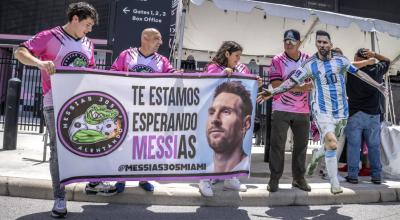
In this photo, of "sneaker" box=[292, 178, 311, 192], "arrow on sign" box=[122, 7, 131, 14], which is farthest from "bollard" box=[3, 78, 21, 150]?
"sneaker" box=[292, 178, 311, 192]

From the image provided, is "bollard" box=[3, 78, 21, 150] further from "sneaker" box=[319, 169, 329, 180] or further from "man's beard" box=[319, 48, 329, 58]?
"man's beard" box=[319, 48, 329, 58]

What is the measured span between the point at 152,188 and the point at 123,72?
137cm

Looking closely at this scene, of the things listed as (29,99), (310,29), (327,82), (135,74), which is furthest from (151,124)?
(29,99)

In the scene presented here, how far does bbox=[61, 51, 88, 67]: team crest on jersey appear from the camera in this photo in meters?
3.92

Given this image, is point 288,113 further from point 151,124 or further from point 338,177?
point 151,124

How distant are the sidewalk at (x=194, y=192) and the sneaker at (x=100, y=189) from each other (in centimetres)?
5

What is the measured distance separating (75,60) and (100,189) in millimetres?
1447

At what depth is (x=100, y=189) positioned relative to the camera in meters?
4.53

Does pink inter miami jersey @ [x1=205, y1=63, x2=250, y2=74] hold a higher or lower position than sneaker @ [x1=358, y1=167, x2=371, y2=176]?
higher

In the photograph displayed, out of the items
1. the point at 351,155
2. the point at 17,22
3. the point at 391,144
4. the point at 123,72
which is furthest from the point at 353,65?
the point at 17,22

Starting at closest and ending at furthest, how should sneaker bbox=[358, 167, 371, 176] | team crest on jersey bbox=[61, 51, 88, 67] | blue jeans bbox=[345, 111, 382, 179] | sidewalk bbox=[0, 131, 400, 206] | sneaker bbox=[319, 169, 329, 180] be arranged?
1. team crest on jersey bbox=[61, 51, 88, 67]
2. sidewalk bbox=[0, 131, 400, 206]
3. blue jeans bbox=[345, 111, 382, 179]
4. sneaker bbox=[319, 169, 329, 180]
5. sneaker bbox=[358, 167, 371, 176]

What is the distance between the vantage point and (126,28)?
829 cm

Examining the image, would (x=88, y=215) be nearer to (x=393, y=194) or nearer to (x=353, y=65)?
(x=353, y=65)

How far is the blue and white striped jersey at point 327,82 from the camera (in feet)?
15.5
